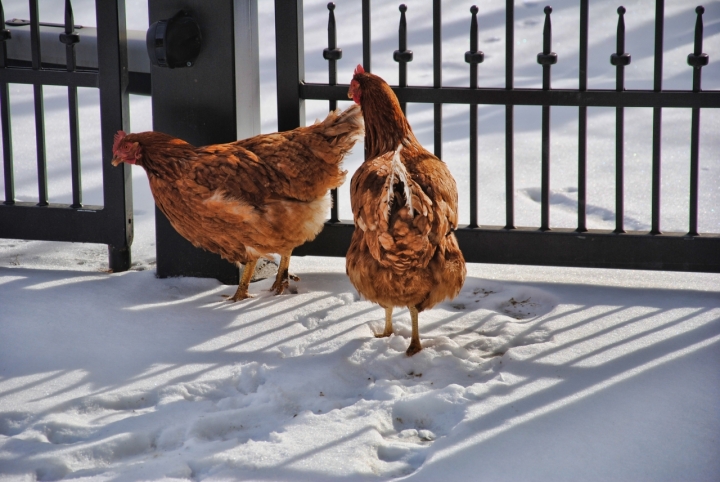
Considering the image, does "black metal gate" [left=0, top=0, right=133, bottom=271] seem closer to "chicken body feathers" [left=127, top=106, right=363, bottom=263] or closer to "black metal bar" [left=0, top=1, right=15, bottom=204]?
"black metal bar" [left=0, top=1, right=15, bottom=204]

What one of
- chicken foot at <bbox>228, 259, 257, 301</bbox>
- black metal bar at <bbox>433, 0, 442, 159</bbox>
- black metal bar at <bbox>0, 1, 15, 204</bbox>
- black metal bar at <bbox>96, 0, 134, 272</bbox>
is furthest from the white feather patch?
black metal bar at <bbox>0, 1, 15, 204</bbox>

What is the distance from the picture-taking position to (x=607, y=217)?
5.21 metres

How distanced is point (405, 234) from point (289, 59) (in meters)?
1.75

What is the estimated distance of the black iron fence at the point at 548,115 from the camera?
4117mm

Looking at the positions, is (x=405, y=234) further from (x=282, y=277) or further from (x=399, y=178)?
(x=282, y=277)

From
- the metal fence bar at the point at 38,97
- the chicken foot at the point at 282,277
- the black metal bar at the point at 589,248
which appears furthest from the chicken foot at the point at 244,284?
the metal fence bar at the point at 38,97

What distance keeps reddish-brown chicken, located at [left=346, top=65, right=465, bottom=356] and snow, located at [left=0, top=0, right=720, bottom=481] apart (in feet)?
1.14

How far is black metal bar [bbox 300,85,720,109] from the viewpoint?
4066 mm

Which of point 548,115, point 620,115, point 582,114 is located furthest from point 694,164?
point 548,115

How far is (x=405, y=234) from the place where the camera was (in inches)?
124

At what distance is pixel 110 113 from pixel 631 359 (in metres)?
3.22

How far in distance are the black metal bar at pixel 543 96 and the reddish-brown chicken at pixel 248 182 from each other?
29cm

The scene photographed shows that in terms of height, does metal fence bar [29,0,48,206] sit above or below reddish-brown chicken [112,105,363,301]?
above

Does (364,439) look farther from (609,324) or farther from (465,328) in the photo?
(609,324)
